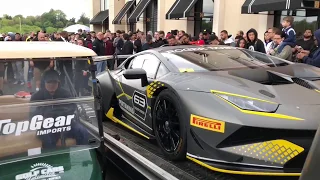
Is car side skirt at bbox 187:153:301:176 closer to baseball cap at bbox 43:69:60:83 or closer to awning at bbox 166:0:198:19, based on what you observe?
baseball cap at bbox 43:69:60:83

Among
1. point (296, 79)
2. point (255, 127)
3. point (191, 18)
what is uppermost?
point (191, 18)

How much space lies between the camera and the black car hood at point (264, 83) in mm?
2892

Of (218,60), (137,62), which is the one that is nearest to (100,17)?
(137,62)

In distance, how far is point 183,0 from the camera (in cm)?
1586

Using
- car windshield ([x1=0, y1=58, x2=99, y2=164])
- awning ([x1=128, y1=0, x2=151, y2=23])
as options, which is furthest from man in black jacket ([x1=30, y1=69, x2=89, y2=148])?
awning ([x1=128, y1=0, x2=151, y2=23])

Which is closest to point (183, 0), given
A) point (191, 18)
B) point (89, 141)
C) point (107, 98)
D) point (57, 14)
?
point (191, 18)

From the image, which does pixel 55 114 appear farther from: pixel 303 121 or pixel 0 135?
pixel 303 121

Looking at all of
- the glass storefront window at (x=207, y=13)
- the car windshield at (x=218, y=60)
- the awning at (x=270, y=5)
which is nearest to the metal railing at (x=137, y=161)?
the car windshield at (x=218, y=60)

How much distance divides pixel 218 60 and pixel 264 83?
3.09ft

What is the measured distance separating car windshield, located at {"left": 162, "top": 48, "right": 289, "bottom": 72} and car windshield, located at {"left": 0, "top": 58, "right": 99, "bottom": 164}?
139cm

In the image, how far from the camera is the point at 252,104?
282 centimetres

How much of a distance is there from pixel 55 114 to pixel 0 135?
44cm

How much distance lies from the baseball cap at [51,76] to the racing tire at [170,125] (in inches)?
46.3

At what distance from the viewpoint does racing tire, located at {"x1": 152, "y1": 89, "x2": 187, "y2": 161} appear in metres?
3.25
